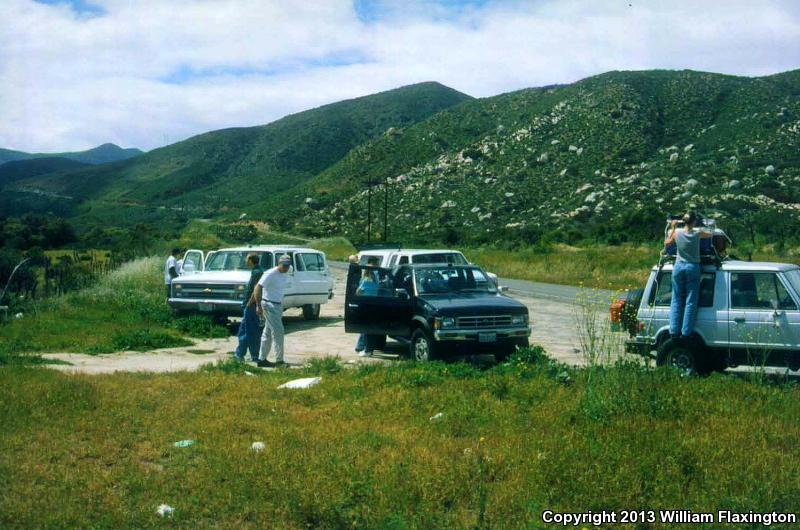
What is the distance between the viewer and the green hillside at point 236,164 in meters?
109

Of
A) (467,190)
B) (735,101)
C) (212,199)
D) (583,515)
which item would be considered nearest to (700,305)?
(583,515)

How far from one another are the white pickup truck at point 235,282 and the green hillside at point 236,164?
263 feet

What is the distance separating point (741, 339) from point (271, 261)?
11.8 metres

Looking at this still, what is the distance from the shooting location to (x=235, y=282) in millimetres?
18172

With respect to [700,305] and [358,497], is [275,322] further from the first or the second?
[358,497]

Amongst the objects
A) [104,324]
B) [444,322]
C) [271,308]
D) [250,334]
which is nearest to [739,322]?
[444,322]

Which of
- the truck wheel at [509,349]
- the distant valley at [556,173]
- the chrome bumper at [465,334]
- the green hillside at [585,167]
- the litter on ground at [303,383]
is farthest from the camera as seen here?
the distant valley at [556,173]

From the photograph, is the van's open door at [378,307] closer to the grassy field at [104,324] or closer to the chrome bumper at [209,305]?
the grassy field at [104,324]

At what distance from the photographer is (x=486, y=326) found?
42.5ft

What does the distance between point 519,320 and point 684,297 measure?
2875mm

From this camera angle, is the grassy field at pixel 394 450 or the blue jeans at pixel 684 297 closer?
the grassy field at pixel 394 450

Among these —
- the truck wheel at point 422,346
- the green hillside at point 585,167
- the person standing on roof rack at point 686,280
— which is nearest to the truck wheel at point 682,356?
the person standing on roof rack at point 686,280

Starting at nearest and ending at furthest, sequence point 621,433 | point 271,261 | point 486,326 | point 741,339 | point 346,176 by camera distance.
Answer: point 621,433 < point 741,339 < point 486,326 < point 271,261 < point 346,176

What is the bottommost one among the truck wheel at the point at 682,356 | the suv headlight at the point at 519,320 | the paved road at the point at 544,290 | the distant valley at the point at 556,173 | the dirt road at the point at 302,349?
the paved road at the point at 544,290
